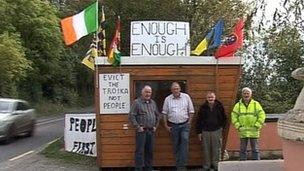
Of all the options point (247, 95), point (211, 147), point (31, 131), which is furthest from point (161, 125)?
point (31, 131)

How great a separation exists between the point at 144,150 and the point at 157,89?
1.32 m

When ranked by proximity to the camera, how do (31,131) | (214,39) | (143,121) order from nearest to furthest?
(143,121)
(214,39)
(31,131)

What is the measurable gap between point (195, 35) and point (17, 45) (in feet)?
65.7

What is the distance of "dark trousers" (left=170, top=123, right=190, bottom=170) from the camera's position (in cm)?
1180

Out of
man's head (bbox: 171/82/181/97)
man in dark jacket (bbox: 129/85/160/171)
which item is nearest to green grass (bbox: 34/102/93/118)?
man in dark jacket (bbox: 129/85/160/171)

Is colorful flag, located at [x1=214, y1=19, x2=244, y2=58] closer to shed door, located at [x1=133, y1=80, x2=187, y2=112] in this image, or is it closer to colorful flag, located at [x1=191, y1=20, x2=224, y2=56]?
colorful flag, located at [x1=191, y1=20, x2=224, y2=56]

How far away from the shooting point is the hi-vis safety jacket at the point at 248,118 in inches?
448

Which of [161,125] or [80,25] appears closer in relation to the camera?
[161,125]

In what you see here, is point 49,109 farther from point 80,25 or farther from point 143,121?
point 143,121

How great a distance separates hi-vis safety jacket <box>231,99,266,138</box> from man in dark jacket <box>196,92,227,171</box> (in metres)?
0.37

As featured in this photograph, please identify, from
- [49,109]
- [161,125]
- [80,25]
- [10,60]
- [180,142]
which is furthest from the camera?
[49,109]

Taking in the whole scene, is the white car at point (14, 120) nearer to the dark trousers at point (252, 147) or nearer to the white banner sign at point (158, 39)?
the white banner sign at point (158, 39)

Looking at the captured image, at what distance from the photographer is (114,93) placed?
12430mm

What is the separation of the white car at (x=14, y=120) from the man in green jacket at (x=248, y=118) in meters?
10.3
